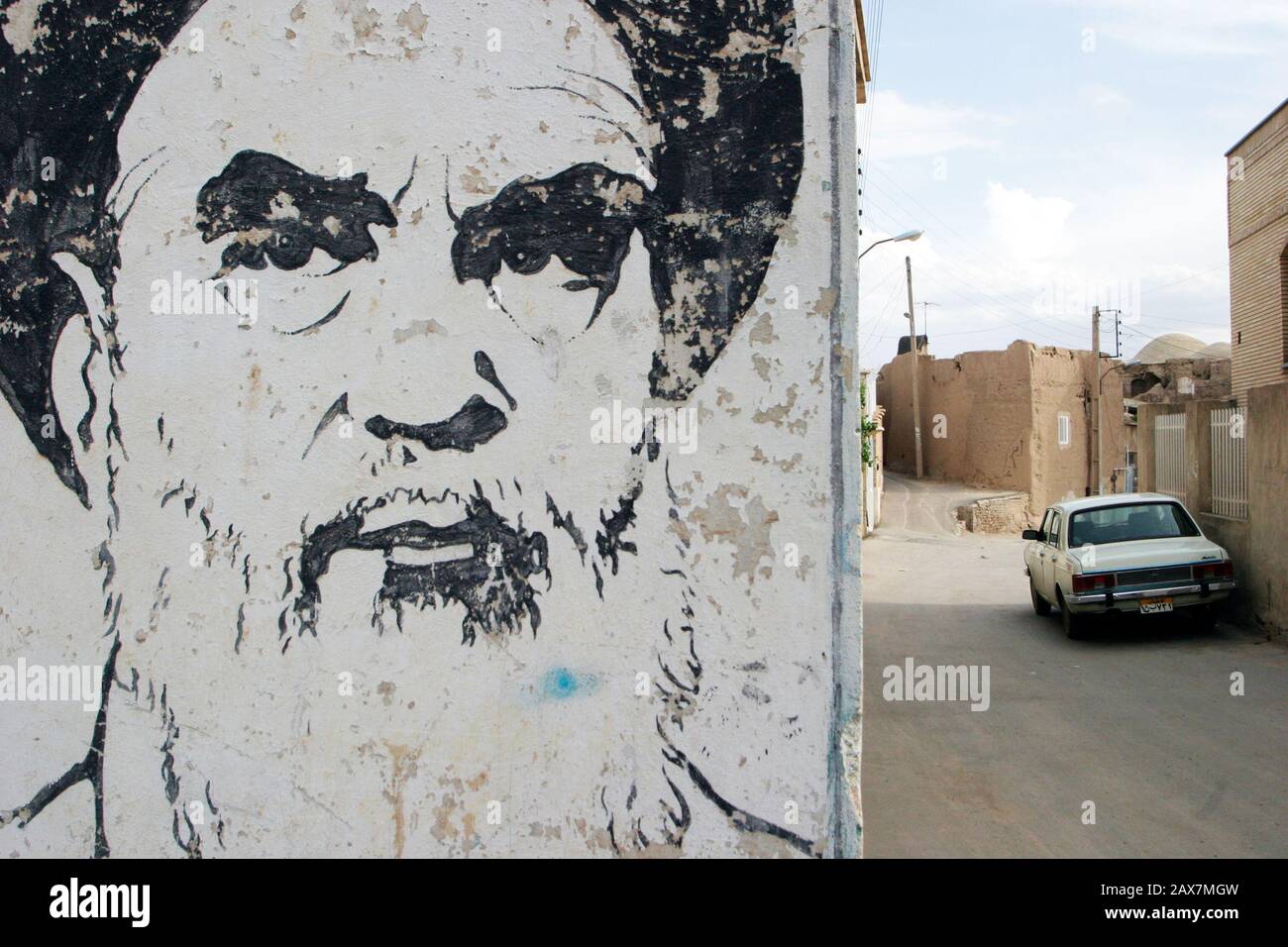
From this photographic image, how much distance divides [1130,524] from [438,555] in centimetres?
869

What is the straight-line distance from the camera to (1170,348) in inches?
1404

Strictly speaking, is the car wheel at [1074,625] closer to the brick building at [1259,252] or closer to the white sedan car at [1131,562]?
the white sedan car at [1131,562]

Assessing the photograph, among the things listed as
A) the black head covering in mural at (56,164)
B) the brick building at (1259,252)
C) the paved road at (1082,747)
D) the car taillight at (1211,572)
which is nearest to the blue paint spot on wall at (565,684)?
the black head covering in mural at (56,164)

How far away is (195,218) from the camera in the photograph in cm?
285

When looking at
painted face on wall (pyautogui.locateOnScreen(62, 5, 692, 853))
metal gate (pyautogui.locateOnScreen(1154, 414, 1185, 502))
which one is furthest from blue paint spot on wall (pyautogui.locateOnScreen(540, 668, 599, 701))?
metal gate (pyautogui.locateOnScreen(1154, 414, 1185, 502))

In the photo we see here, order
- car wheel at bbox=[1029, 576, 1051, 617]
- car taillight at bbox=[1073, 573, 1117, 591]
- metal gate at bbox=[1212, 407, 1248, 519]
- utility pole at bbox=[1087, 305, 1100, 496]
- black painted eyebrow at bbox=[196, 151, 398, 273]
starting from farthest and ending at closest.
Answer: utility pole at bbox=[1087, 305, 1100, 496] → car wheel at bbox=[1029, 576, 1051, 617] → metal gate at bbox=[1212, 407, 1248, 519] → car taillight at bbox=[1073, 573, 1117, 591] → black painted eyebrow at bbox=[196, 151, 398, 273]

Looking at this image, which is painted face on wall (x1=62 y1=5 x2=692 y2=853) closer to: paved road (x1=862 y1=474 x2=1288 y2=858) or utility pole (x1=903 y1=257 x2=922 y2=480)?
paved road (x1=862 y1=474 x2=1288 y2=858)

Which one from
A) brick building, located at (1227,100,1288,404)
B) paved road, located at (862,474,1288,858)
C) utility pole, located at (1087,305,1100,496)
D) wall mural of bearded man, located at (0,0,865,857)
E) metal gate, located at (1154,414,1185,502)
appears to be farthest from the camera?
utility pole, located at (1087,305,1100,496)

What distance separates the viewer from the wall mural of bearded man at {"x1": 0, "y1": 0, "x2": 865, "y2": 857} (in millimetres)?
2680

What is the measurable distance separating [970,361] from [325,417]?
97.6ft

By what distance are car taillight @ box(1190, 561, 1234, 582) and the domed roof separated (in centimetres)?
2947

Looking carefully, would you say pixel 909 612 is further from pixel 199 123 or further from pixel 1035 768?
pixel 199 123

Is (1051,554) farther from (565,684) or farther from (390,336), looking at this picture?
(390,336)
